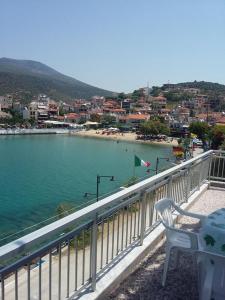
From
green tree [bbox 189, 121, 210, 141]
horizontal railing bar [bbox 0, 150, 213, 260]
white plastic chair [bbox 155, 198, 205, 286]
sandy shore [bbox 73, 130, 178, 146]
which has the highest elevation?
horizontal railing bar [bbox 0, 150, 213, 260]

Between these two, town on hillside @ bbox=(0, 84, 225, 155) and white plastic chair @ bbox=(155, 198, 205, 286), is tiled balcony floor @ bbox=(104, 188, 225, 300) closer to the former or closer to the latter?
white plastic chair @ bbox=(155, 198, 205, 286)

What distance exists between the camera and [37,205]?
2605cm

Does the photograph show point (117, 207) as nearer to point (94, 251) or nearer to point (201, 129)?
point (94, 251)

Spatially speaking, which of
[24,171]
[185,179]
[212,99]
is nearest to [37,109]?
[212,99]

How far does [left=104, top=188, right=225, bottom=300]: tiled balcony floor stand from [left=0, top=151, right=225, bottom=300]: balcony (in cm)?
1

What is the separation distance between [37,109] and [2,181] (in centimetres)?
10508

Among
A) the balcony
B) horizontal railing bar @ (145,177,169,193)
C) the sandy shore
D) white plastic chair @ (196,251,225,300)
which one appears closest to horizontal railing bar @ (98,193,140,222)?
the balcony

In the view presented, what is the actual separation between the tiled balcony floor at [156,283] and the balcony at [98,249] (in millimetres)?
10

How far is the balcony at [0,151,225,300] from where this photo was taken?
85.5 inches

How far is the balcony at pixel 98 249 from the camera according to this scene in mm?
2172

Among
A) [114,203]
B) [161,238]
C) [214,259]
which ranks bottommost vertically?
[161,238]

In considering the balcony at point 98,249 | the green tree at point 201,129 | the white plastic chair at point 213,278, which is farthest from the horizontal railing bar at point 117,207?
the green tree at point 201,129

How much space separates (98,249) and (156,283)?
0.89 m

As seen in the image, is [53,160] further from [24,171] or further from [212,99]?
[212,99]
